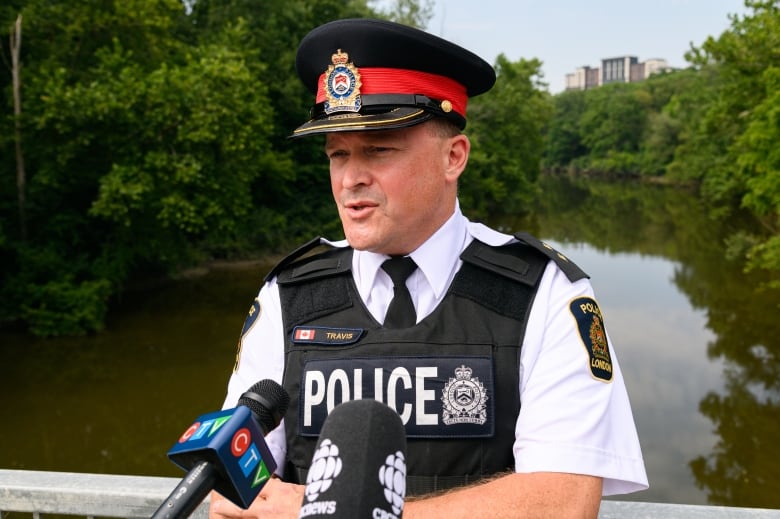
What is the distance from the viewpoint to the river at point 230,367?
10.8 m

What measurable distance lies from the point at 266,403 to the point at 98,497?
3.64 ft

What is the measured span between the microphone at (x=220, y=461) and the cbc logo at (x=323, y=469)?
0.49ft

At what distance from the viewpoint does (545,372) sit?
1865 mm

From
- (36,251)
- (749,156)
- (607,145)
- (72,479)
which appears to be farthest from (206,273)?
(607,145)

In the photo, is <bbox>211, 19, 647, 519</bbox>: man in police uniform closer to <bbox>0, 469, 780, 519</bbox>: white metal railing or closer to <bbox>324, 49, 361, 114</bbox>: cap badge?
<bbox>324, 49, 361, 114</bbox>: cap badge

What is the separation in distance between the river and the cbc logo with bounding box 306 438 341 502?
996cm

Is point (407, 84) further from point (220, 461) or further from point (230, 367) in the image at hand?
point (230, 367)

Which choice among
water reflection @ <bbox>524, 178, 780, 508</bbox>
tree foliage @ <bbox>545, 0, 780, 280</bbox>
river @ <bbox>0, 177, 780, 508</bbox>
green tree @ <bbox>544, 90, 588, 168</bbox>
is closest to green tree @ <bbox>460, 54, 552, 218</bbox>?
water reflection @ <bbox>524, 178, 780, 508</bbox>

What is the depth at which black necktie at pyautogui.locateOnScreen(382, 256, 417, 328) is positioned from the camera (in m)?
2.09

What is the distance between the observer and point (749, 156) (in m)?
22.0

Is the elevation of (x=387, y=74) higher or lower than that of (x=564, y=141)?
lower

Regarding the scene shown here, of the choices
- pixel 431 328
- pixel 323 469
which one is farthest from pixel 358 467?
pixel 431 328

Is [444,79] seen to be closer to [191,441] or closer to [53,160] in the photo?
[191,441]

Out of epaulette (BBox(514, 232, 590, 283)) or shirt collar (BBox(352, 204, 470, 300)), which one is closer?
epaulette (BBox(514, 232, 590, 283))
